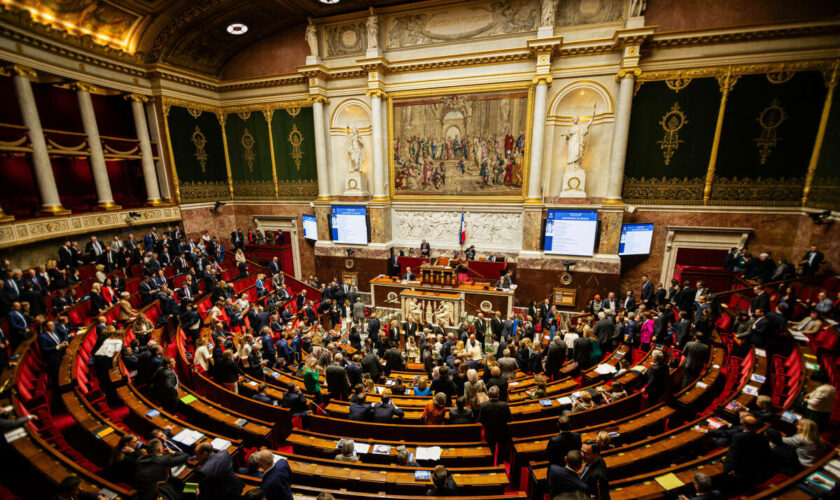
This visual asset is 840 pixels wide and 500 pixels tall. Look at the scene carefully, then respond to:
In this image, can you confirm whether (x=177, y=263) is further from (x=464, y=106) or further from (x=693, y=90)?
(x=693, y=90)

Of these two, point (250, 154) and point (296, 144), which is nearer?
point (296, 144)

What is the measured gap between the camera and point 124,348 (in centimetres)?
748

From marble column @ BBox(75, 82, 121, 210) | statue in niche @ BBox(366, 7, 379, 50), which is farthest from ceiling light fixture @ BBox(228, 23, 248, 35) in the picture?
marble column @ BBox(75, 82, 121, 210)

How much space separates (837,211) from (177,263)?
2314cm

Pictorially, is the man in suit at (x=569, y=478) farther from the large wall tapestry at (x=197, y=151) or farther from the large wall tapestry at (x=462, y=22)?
the large wall tapestry at (x=197, y=151)

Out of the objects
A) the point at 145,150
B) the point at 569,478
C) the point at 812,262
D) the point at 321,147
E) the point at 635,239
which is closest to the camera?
the point at 569,478

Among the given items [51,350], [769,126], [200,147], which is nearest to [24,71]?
[200,147]

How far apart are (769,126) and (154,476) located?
19232 mm

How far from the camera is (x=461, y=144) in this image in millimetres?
15664

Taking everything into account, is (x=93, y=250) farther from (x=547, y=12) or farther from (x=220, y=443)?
(x=547, y=12)

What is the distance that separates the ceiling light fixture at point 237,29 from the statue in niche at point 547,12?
13.6 m

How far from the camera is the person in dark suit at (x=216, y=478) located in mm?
3699

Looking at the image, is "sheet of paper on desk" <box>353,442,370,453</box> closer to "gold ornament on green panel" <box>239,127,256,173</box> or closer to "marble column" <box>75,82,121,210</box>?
"marble column" <box>75,82,121,210</box>

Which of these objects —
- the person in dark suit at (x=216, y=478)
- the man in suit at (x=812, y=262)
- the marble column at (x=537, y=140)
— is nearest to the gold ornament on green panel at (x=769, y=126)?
the man in suit at (x=812, y=262)
